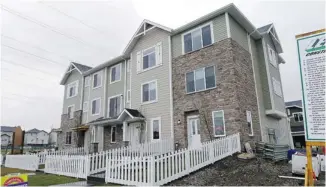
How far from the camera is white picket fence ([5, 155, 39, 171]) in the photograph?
1623 cm

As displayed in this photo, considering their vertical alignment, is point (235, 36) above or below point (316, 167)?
above

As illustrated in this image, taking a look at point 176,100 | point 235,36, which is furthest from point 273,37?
point 176,100

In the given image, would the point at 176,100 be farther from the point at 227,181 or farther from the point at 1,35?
the point at 1,35

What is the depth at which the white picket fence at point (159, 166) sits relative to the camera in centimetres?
860

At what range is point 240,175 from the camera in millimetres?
8828

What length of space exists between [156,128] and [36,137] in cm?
8500

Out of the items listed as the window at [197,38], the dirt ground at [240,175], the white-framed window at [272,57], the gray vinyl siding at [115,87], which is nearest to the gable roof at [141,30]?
the window at [197,38]

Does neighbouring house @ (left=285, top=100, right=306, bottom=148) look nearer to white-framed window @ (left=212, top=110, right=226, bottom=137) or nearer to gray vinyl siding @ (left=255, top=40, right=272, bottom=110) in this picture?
gray vinyl siding @ (left=255, top=40, right=272, bottom=110)

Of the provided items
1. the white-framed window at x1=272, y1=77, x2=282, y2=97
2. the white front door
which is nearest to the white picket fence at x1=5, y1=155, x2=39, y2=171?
the white front door

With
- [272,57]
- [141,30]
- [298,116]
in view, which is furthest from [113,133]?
[298,116]

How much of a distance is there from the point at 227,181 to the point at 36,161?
14120 millimetres

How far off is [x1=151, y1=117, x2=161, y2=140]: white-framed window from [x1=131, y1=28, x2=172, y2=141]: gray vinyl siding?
0.30 meters

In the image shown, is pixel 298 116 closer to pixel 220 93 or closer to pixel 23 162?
pixel 220 93

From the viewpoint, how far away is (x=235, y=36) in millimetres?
15508
